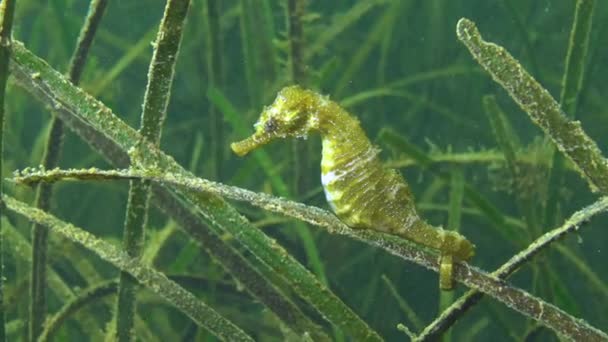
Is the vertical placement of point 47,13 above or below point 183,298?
above

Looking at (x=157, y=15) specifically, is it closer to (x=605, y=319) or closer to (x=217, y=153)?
(x=217, y=153)

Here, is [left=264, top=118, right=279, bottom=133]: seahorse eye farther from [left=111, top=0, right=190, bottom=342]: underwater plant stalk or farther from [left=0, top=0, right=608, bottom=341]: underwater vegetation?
[left=111, top=0, right=190, bottom=342]: underwater plant stalk

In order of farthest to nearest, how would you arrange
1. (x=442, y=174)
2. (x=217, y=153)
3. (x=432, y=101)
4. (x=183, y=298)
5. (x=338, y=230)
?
(x=432, y=101) → (x=217, y=153) → (x=442, y=174) → (x=183, y=298) → (x=338, y=230)

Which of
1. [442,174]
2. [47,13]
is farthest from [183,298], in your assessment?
[47,13]

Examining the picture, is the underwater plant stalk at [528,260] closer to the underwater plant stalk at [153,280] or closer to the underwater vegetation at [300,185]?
the underwater vegetation at [300,185]

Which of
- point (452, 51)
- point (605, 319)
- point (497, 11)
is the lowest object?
point (605, 319)

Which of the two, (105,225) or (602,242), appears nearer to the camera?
(602,242)

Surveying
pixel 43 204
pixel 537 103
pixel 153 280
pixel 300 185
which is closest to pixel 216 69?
pixel 300 185

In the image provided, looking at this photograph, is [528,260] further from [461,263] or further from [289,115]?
[289,115]
